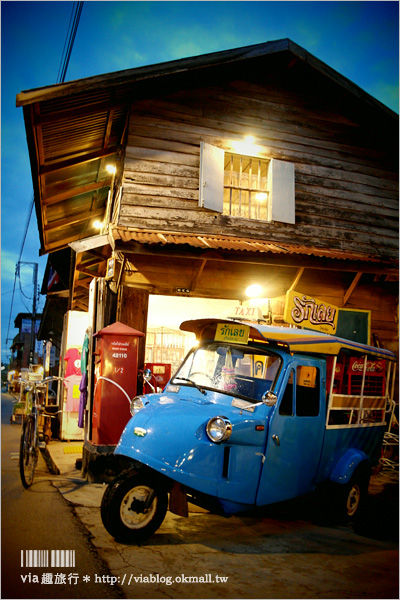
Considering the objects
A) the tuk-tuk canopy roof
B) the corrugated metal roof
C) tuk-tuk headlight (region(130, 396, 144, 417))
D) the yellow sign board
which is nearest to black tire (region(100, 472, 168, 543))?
tuk-tuk headlight (region(130, 396, 144, 417))

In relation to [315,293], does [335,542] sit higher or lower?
lower

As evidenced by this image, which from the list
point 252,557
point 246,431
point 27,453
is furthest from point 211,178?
point 252,557

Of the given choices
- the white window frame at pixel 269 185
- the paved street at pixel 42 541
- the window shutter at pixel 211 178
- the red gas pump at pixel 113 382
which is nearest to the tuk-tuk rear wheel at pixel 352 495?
the paved street at pixel 42 541

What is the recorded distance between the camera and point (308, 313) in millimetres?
6648

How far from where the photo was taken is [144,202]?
887 cm

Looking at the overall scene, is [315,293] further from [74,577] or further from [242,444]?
[74,577]

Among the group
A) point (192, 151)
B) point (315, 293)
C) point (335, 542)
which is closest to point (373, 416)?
point (335, 542)

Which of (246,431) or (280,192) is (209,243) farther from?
(246,431)

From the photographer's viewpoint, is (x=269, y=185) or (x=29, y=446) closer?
(x=29, y=446)

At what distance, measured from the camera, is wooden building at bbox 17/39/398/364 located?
8.26 m

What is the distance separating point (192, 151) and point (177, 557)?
8142 mm

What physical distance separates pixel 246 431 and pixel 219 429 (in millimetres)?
402

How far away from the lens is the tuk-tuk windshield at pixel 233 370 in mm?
4911

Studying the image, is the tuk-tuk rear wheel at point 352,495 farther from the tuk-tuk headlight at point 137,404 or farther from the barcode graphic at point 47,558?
the barcode graphic at point 47,558
